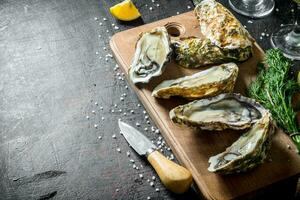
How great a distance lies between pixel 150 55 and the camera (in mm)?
2002

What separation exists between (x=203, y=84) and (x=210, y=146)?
21 cm

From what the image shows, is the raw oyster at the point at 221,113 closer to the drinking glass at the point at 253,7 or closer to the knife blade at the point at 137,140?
the knife blade at the point at 137,140

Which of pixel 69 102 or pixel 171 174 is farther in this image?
pixel 69 102

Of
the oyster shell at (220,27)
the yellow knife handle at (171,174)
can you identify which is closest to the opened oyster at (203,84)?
the oyster shell at (220,27)

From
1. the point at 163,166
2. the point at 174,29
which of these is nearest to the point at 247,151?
the point at 163,166

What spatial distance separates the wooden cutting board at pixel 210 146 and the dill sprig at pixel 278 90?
0.04 m

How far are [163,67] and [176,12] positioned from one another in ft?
1.48

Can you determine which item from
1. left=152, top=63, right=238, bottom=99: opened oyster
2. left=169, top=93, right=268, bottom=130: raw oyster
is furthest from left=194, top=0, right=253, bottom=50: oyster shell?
left=169, top=93, right=268, bottom=130: raw oyster

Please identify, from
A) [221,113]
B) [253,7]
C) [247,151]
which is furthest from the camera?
[253,7]

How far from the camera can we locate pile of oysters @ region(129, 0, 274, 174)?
1.75m

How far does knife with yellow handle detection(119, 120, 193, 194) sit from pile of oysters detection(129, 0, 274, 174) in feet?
0.29

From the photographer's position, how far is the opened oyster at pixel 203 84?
1.88 m

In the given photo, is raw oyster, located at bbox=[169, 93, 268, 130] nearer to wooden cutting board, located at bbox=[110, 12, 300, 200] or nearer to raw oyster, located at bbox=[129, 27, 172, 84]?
wooden cutting board, located at bbox=[110, 12, 300, 200]

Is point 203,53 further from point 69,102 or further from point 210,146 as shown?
point 69,102
